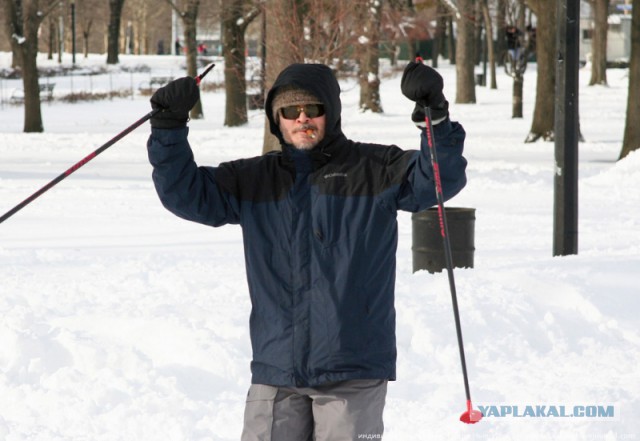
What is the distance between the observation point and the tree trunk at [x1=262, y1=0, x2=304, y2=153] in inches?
659

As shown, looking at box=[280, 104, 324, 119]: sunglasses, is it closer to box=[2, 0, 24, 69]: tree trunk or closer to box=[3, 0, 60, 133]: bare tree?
box=[3, 0, 60, 133]: bare tree

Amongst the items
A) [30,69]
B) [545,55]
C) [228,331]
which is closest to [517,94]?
[545,55]

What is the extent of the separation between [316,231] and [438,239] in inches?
196

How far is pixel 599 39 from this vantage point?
151 ft

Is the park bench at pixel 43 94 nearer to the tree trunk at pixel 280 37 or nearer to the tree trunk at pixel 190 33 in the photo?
the tree trunk at pixel 190 33

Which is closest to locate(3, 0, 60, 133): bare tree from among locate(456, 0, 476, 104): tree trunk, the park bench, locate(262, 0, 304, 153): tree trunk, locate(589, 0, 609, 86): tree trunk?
locate(262, 0, 304, 153): tree trunk

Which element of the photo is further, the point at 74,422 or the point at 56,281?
the point at 56,281

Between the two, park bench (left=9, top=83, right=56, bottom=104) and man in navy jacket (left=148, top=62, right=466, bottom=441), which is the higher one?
park bench (left=9, top=83, right=56, bottom=104)

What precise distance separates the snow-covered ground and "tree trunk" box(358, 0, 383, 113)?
13942mm

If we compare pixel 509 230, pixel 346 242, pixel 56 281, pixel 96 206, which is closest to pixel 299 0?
pixel 96 206

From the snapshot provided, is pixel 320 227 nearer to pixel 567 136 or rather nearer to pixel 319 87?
pixel 319 87

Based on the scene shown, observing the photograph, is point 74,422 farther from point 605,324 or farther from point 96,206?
point 96,206

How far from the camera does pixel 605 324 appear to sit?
681 cm

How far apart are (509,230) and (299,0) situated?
8.32 metres
